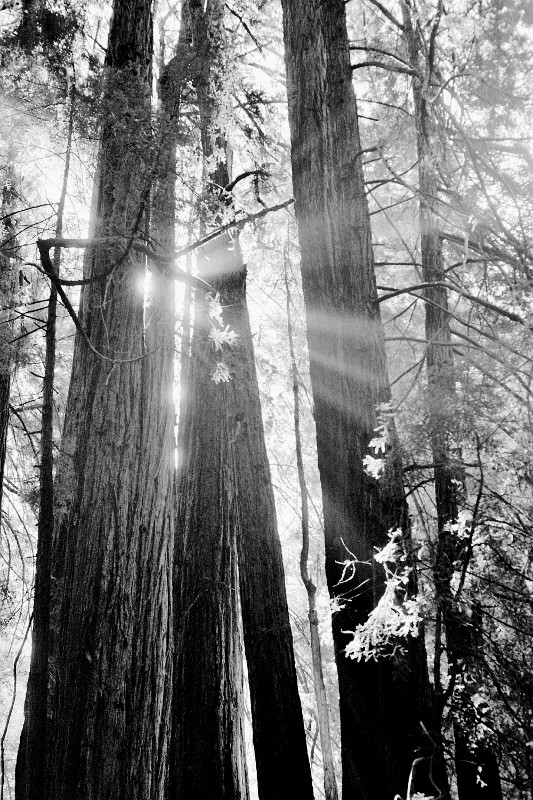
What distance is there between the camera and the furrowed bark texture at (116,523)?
3391mm

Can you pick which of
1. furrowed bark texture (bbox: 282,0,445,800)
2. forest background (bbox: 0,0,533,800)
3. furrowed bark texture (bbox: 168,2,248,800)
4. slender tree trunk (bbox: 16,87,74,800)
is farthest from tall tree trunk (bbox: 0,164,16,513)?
furrowed bark texture (bbox: 282,0,445,800)

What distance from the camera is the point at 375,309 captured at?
3471 mm

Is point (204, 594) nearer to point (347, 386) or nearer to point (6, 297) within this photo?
point (347, 386)

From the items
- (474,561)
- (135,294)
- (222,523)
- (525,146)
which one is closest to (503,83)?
(525,146)

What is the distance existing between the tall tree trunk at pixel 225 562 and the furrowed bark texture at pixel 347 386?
85 cm

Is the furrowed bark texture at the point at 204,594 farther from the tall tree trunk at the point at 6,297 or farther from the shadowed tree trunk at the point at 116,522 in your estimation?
the tall tree trunk at the point at 6,297

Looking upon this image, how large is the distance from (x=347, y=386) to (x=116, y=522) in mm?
1917

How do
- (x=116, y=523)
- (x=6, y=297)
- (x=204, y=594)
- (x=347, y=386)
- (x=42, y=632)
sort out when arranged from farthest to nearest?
(x=6, y=297)
(x=204, y=594)
(x=116, y=523)
(x=347, y=386)
(x=42, y=632)

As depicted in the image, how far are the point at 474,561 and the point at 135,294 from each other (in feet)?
10.2

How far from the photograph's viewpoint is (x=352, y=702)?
9.98ft

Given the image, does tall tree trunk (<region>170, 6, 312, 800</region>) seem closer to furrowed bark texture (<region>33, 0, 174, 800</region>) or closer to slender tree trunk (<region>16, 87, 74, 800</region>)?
furrowed bark texture (<region>33, 0, 174, 800</region>)

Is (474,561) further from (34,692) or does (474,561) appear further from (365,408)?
(34,692)

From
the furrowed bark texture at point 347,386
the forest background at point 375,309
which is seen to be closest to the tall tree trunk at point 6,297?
the forest background at point 375,309

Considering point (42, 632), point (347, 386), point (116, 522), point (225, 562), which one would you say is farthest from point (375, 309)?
point (225, 562)
